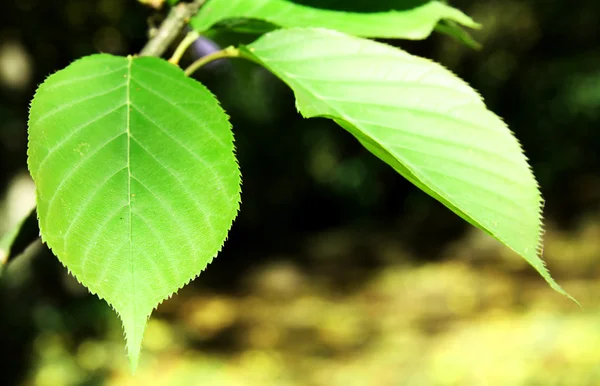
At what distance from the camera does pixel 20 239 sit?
27.4 inches

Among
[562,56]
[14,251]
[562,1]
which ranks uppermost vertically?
[14,251]

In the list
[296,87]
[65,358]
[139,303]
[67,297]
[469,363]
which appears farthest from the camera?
[67,297]

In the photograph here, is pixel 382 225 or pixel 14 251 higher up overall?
pixel 14 251

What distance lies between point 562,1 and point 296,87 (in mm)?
8411

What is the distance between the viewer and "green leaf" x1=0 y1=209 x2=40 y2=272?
0.69m

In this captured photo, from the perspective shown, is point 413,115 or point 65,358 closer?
point 413,115

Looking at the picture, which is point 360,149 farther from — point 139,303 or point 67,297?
point 139,303

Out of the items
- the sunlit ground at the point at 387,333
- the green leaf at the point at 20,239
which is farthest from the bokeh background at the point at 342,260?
the green leaf at the point at 20,239

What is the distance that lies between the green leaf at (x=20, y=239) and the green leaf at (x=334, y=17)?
34 cm

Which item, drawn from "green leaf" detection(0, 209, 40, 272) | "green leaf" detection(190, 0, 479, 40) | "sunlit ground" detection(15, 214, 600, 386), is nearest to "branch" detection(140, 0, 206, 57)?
"green leaf" detection(190, 0, 479, 40)

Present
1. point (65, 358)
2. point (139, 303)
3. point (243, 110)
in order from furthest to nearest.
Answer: point (243, 110), point (65, 358), point (139, 303)

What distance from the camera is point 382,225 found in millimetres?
9102

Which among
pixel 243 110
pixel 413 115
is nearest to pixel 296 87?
pixel 413 115

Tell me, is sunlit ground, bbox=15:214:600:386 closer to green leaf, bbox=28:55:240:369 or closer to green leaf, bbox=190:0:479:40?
Result: green leaf, bbox=190:0:479:40
